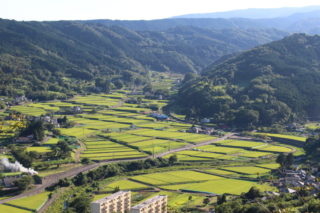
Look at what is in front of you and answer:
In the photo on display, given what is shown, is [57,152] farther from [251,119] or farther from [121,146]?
[251,119]

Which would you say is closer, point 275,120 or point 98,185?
point 98,185

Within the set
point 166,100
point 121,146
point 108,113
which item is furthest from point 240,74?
point 121,146

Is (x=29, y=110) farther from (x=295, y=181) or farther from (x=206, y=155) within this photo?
(x=295, y=181)

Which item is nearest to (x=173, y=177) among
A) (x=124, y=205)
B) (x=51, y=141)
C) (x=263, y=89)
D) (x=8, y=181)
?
(x=124, y=205)

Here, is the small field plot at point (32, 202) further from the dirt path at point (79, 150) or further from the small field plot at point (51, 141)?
the small field plot at point (51, 141)

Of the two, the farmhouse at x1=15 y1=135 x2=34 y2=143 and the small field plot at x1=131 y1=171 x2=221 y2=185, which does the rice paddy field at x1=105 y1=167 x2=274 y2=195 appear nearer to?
the small field plot at x1=131 y1=171 x2=221 y2=185

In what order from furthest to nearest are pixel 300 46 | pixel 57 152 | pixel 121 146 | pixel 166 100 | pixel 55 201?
Result: pixel 300 46 → pixel 166 100 → pixel 121 146 → pixel 57 152 → pixel 55 201

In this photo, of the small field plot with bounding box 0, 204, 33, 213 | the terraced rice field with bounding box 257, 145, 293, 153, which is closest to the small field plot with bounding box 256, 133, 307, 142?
the terraced rice field with bounding box 257, 145, 293, 153
